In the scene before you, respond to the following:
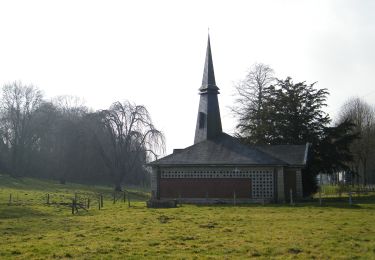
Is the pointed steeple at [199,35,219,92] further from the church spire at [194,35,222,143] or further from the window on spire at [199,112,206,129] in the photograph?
the window on spire at [199,112,206,129]

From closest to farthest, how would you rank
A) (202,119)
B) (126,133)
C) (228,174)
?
(228,174) < (202,119) < (126,133)

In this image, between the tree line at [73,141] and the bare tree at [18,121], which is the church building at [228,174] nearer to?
the tree line at [73,141]

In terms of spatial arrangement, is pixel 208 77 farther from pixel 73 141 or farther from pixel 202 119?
pixel 73 141

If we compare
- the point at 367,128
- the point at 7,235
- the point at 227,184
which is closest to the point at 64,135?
the point at 227,184

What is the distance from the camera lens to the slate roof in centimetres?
3631

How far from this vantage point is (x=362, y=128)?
199 feet

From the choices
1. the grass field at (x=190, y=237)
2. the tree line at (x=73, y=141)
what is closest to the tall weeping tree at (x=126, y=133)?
the tree line at (x=73, y=141)

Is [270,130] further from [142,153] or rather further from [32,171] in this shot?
[32,171]

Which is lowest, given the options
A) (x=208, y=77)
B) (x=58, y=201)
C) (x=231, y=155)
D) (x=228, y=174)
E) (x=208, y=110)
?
(x=58, y=201)

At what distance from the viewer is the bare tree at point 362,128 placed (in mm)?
56469

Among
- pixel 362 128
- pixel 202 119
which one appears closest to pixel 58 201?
pixel 202 119

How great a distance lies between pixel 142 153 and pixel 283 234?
38.6m

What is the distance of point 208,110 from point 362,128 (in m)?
28.0

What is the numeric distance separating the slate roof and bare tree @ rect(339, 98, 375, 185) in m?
17.8
